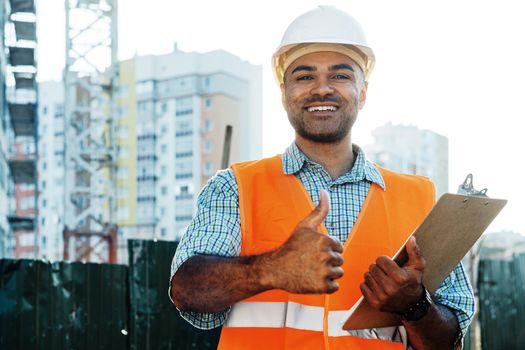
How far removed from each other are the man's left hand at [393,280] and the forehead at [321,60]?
82 cm

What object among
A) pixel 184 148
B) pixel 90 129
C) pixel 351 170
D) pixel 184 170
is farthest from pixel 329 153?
pixel 184 148

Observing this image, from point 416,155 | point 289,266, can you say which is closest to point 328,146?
point 289,266

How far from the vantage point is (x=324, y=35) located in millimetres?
2916

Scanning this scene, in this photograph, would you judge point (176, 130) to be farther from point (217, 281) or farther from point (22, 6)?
point (217, 281)

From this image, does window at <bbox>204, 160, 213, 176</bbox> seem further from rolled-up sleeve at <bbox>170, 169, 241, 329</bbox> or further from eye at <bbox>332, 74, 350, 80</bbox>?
rolled-up sleeve at <bbox>170, 169, 241, 329</bbox>

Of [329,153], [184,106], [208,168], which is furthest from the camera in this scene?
[184,106]

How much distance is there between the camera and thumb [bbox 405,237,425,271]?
2.41 metres

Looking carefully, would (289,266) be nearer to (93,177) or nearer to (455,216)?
(455,216)

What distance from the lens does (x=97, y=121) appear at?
24.4 metres

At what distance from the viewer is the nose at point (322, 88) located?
2.87m

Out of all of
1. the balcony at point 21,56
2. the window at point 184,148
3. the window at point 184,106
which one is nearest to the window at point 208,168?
the window at point 184,148

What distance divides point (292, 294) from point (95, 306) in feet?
13.1

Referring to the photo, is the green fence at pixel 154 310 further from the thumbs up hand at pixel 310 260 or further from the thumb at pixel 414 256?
the thumbs up hand at pixel 310 260

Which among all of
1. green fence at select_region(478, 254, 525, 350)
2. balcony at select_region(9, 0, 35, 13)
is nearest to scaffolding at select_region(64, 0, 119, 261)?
balcony at select_region(9, 0, 35, 13)
